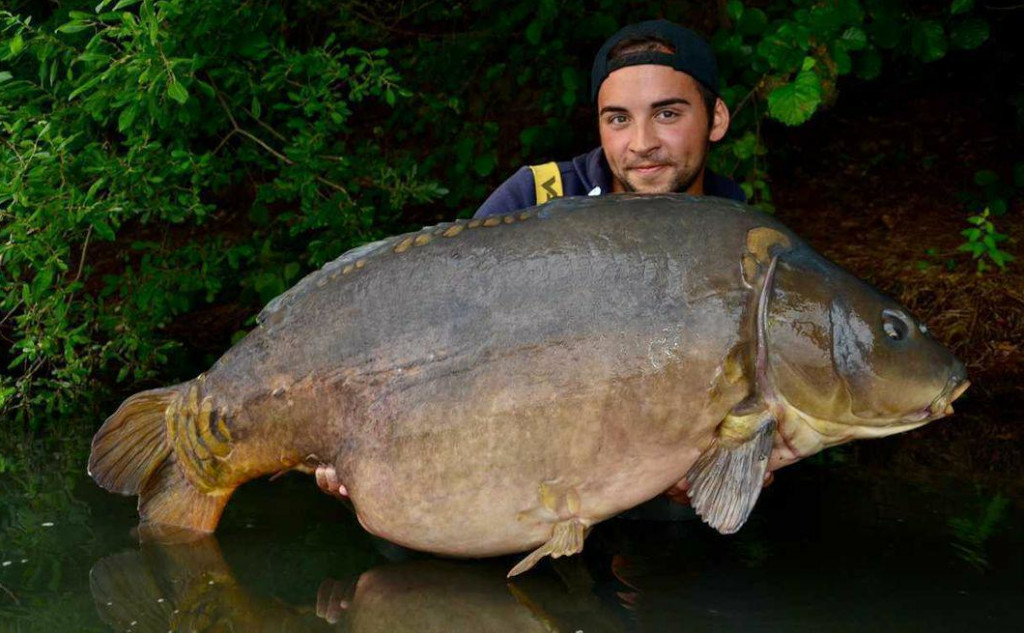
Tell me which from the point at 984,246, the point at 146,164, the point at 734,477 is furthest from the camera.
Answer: the point at 984,246

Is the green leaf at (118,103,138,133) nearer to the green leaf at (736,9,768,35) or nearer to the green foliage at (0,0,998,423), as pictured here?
the green foliage at (0,0,998,423)

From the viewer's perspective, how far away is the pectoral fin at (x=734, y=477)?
232 centimetres

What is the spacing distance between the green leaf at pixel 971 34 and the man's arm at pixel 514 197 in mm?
2128

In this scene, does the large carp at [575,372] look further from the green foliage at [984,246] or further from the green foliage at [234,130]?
the green foliage at [984,246]

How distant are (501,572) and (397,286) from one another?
0.68 metres

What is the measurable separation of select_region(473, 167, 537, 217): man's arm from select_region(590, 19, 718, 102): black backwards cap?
1.19ft

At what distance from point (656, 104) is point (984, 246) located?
6.43 feet

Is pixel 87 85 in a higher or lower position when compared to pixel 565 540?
higher

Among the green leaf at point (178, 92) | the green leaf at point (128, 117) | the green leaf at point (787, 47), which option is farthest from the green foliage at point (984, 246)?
the green leaf at point (128, 117)

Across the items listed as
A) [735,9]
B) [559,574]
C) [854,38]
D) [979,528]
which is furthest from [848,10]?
[559,574]

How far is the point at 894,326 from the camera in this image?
2393 millimetres

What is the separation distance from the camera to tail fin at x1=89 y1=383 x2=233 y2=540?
2.73 metres

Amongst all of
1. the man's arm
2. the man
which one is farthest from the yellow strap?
the man

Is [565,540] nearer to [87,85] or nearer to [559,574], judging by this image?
[559,574]
